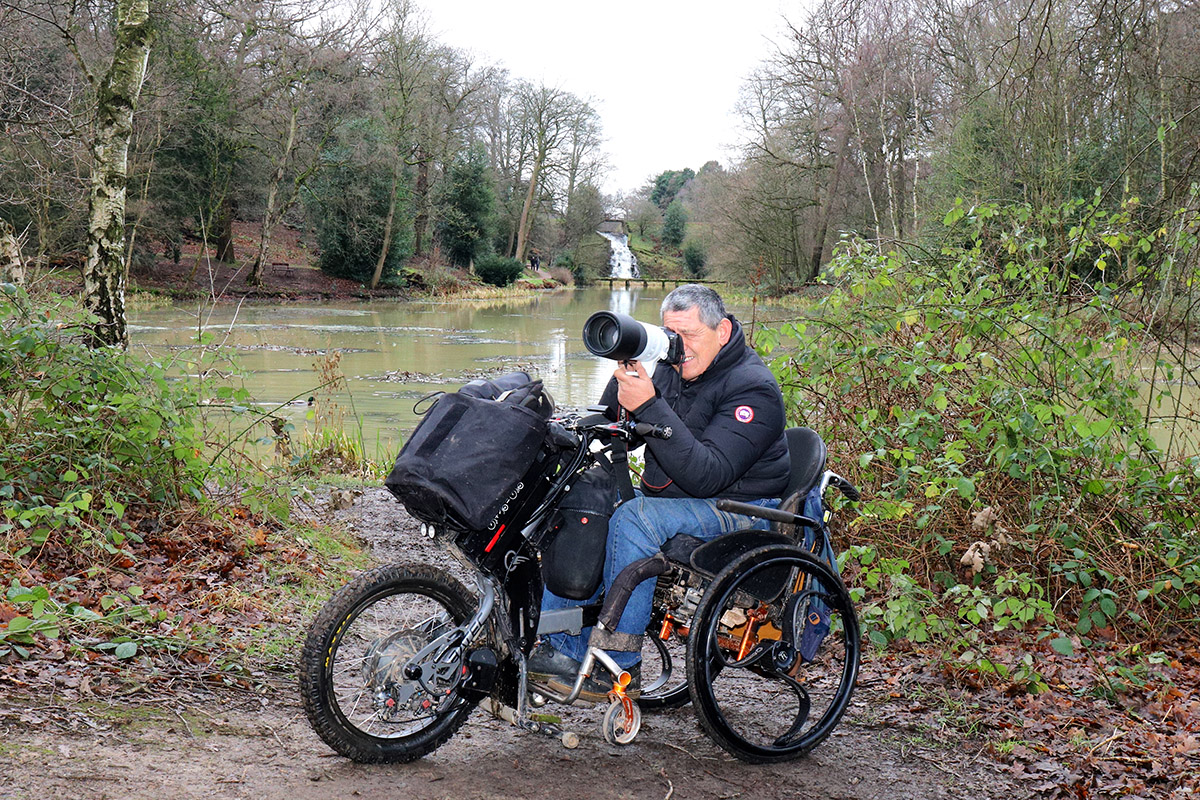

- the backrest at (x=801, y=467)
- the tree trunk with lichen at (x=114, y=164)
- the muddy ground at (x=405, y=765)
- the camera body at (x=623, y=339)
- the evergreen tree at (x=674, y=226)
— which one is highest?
the evergreen tree at (x=674, y=226)

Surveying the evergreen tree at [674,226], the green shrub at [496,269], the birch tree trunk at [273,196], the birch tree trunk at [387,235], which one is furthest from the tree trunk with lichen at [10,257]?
the evergreen tree at [674,226]

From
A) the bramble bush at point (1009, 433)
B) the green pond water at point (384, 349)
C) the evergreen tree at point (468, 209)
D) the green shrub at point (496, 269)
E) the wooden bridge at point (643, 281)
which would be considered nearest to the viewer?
the bramble bush at point (1009, 433)

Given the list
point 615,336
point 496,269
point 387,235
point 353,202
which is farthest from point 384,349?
point 496,269

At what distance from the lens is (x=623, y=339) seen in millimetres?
2633

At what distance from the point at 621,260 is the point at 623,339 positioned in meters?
59.4

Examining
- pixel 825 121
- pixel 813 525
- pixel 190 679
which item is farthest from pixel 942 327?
pixel 825 121

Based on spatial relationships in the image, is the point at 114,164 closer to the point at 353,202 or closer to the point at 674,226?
the point at 353,202

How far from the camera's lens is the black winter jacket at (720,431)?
2.85 metres

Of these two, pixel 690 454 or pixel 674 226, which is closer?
pixel 690 454

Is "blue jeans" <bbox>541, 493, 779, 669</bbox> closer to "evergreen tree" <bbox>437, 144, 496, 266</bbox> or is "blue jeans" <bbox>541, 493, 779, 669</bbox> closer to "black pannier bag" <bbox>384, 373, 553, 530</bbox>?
"black pannier bag" <bbox>384, 373, 553, 530</bbox>

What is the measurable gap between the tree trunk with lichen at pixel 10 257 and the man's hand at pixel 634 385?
11.8 feet

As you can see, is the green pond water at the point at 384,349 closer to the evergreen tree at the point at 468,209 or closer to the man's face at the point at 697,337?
the man's face at the point at 697,337

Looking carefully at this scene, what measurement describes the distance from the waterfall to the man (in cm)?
5418

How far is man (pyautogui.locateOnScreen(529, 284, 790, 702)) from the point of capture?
284 centimetres
